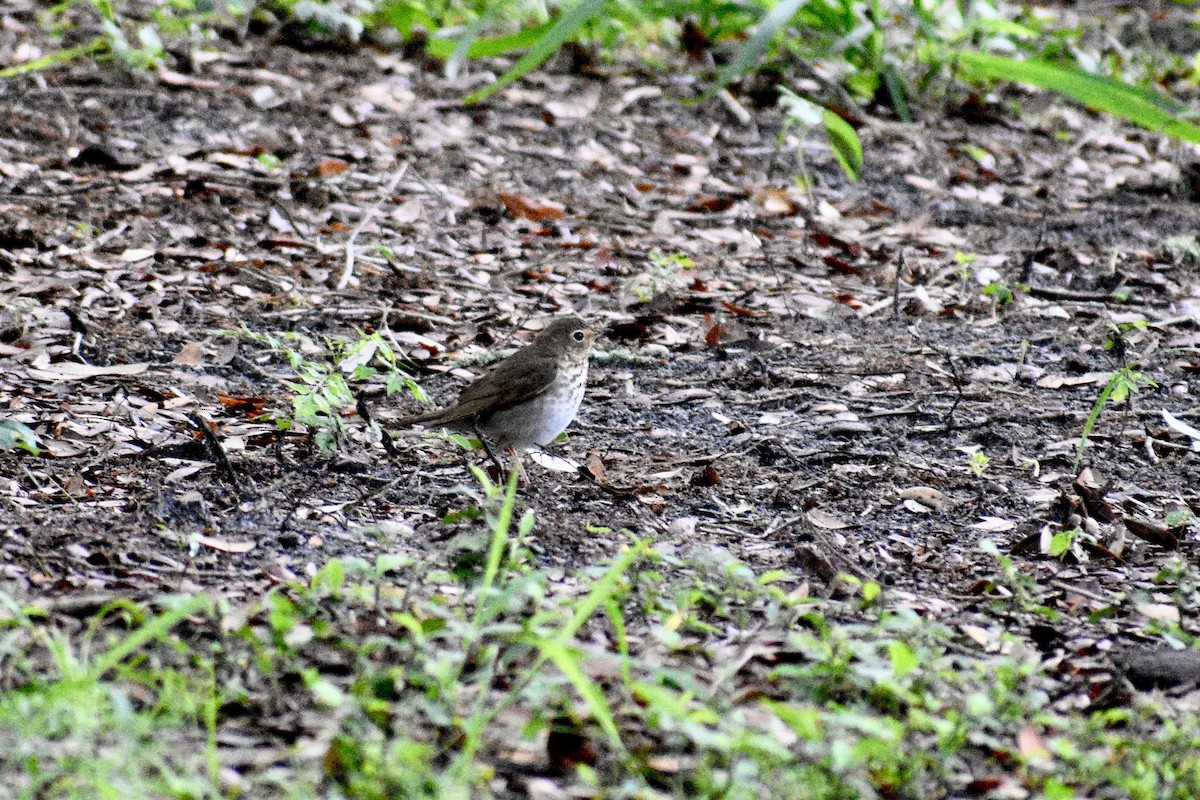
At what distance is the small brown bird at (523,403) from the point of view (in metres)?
5.00

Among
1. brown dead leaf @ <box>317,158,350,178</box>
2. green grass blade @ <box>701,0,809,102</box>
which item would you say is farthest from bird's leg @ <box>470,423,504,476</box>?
green grass blade @ <box>701,0,809,102</box>

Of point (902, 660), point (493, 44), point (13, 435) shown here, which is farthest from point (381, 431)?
point (493, 44)

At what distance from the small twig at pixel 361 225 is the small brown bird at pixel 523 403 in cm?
144

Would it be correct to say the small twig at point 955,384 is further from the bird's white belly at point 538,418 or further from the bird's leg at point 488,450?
the bird's leg at point 488,450

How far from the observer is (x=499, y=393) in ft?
16.5

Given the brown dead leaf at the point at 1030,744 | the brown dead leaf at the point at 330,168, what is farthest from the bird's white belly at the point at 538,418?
the brown dead leaf at the point at 330,168

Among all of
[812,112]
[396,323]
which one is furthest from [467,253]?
[812,112]

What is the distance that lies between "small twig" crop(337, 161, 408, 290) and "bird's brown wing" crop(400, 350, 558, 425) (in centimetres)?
147

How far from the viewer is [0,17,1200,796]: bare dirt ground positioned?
4.27 metres

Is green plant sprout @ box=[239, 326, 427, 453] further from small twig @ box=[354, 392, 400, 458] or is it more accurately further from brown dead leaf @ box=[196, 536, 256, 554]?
brown dead leaf @ box=[196, 536, 256, 554]

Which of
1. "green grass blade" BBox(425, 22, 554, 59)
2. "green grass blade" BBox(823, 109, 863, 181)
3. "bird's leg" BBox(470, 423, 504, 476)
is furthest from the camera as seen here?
"green grass blade" BBox(425, 22, 554, 59)

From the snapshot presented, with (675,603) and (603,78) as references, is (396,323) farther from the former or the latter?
(603,78)

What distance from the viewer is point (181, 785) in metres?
2.57

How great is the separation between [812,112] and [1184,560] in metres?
3.48
